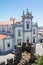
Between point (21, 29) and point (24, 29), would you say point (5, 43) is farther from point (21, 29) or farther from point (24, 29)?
point (24, 29)

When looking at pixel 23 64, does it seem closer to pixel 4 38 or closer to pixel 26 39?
pixel 4 38

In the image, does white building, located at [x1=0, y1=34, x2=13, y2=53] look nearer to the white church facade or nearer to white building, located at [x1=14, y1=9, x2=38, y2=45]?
the white church facade

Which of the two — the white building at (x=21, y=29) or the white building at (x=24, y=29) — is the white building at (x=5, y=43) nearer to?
the white building at (x=21, y=29)

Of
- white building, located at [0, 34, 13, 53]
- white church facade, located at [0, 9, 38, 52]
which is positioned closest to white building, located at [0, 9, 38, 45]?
white church facade, located at [0, 9, 38, 52]

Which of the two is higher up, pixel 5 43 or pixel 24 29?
pixel 24 29

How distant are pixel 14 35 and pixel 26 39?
3.94m

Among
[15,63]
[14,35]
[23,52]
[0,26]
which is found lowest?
[15,63]

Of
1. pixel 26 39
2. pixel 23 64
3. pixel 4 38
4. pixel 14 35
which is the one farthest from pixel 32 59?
pixel 26 39

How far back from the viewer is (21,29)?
103 feet

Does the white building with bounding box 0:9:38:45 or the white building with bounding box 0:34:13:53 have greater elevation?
the white building with bounding box 0:9:38:45

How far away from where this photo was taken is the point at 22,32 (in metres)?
31.6

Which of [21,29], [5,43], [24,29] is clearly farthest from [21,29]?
[5,43]

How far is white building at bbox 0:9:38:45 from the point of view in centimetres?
3058

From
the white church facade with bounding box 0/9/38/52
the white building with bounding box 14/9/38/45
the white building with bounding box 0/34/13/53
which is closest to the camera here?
the white building with bounding box 0/34/13/53
